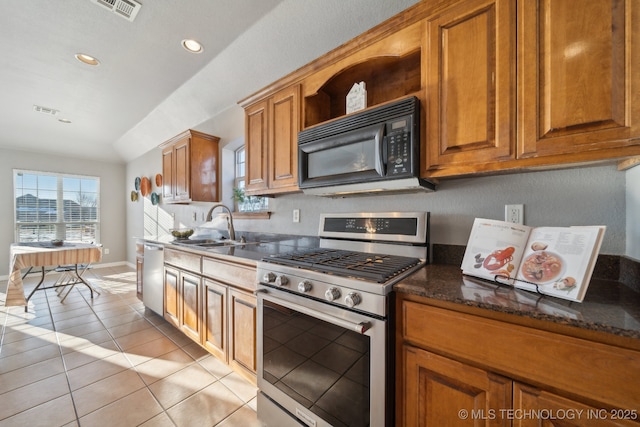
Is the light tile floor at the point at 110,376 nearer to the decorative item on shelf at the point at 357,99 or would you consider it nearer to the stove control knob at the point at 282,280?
the stove control knob at the point at 282,280

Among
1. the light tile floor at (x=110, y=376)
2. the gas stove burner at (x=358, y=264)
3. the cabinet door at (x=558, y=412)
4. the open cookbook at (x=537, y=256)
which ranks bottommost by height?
the light tile floor at (x=110, y=376)

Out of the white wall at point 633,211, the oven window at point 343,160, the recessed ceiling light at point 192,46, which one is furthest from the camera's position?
the recessed ceiling light at point 192,46

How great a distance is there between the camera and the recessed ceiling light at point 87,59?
2465 millimetres

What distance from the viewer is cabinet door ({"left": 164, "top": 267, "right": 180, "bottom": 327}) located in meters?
2.36

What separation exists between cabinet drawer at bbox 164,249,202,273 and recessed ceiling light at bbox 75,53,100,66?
6.81ft

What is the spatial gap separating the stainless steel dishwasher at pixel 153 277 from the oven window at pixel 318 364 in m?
1.78

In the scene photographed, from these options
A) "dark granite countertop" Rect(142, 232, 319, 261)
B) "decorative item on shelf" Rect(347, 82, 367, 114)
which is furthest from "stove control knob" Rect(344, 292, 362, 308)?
"decorative item on shelf" Rect(347, 82, 367, 114)

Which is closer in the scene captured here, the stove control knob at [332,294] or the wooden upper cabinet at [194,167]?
the stove control knob at [332,294]

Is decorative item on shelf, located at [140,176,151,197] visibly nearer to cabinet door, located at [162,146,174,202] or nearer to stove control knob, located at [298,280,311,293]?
cabinet door, located at [162,146,174,202]

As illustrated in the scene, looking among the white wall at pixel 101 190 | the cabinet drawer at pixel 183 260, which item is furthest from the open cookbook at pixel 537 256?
the white wall at pixel 101 190

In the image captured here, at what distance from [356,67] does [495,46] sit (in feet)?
2.67

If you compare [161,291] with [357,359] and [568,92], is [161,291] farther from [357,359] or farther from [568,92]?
[568,92]

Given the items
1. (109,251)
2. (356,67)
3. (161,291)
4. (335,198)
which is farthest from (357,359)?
(109,251)

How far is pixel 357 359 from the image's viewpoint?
108cm
